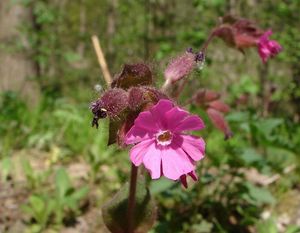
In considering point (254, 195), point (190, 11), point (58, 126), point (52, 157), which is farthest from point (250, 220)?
point (190, 11)

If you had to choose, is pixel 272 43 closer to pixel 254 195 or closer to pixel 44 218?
pixel 254 195

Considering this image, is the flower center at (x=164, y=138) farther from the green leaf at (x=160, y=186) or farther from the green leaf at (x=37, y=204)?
the green leaf at (x=37, y=204)

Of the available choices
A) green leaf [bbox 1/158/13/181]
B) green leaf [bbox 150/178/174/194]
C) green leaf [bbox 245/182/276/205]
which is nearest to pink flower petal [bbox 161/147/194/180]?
green leaf [bbox 150/178/174/194]

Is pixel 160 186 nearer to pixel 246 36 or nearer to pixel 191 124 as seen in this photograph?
pixel 246 36

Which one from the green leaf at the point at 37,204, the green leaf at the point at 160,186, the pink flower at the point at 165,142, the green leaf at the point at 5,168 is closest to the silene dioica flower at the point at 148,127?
the pink flower at the point at 165,142

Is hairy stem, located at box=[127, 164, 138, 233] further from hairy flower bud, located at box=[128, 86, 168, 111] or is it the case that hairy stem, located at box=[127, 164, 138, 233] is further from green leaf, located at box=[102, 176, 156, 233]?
hairy flower bud, located at box=[128, 86, 168, 111]
